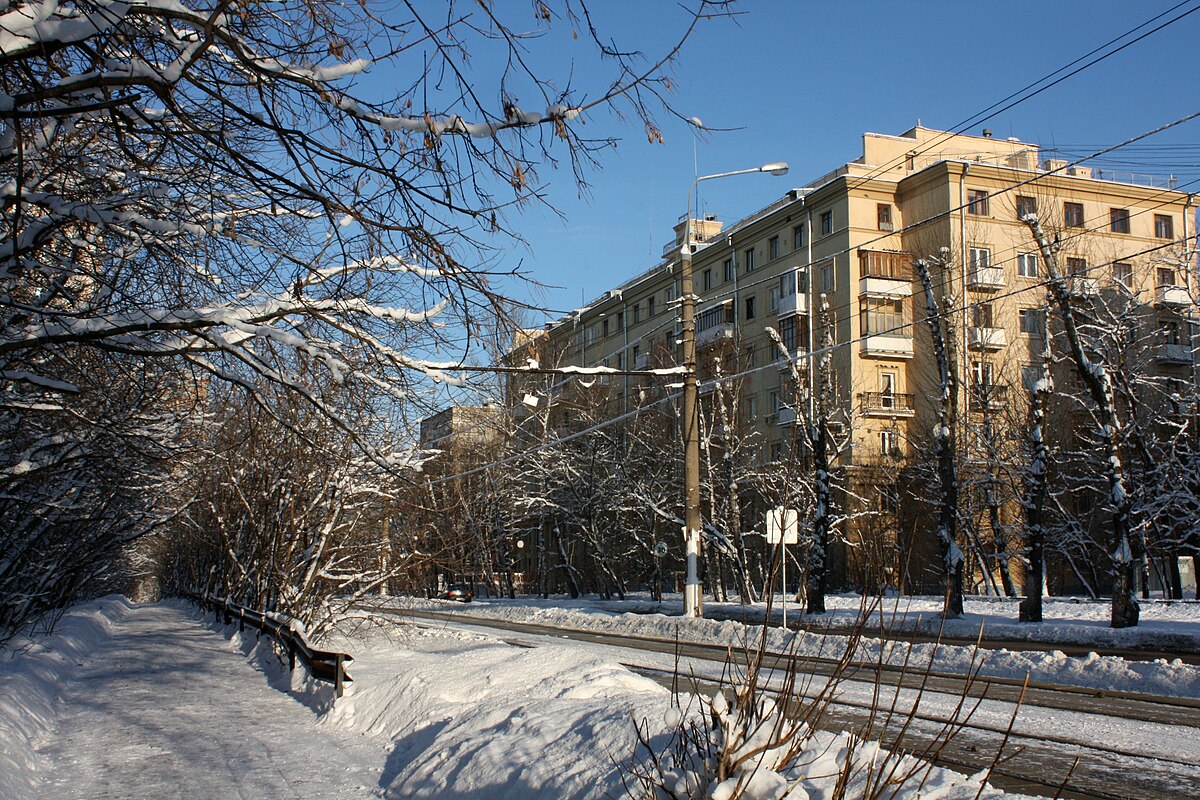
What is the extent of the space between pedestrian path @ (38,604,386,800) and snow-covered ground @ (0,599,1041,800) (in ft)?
0.08

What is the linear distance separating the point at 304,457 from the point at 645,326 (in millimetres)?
43042

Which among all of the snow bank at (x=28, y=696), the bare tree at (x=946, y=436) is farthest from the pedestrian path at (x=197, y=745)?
the bare tree at (x=946, y=436)

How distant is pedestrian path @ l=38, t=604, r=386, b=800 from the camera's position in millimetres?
8500

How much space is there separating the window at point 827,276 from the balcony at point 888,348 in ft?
10.5

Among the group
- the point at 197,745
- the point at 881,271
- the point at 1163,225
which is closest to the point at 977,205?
the point at 881,271

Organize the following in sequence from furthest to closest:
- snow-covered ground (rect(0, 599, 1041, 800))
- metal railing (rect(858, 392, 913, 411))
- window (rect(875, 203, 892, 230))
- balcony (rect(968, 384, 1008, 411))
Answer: window (rect(875, 203, 892, 230)), metal railing (rect(858, 392, 913, 411)), balcony (rect(968, 384, 1008, 411)), snow-covered ground (rect(0, 599, 1041, 800))

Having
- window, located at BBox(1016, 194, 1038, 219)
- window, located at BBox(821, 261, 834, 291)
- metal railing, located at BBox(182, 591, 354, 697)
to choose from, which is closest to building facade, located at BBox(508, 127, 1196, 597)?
window, located at BBox(821, 261, 834, 291)

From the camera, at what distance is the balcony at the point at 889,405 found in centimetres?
4550

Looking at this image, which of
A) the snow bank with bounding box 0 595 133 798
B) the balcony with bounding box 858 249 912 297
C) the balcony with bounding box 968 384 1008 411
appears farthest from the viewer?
the balcony with bounding box 858 249 912 297

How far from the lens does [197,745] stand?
10188mm

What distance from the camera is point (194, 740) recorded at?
1046 centimetres

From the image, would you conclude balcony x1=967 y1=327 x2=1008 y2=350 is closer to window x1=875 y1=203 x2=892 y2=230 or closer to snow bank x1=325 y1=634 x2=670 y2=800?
window x1=875 y1=203 x2=892 y2=230

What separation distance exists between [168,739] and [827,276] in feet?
143

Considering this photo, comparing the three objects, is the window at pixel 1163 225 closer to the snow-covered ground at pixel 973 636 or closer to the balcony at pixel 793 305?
the balcony at pixel 793 305
